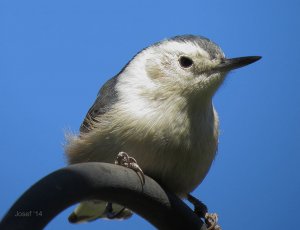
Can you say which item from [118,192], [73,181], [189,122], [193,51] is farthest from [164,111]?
[73,181]

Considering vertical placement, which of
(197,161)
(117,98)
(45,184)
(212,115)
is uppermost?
(117,98)

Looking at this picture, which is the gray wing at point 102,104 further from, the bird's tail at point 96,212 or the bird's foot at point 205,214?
the bird's foot at point 205,214

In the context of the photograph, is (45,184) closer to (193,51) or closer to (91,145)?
(91,145)

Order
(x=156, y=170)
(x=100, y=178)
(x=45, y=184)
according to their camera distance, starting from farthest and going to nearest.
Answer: (x=156, y=170)
(x=100, y=178)
(x=45, y=184)

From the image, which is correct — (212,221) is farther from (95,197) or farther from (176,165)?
(95,197)

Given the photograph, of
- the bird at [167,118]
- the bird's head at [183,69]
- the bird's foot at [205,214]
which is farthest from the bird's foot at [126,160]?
the bird's foot at [205,214]

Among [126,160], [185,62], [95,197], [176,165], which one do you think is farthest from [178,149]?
[95,197]

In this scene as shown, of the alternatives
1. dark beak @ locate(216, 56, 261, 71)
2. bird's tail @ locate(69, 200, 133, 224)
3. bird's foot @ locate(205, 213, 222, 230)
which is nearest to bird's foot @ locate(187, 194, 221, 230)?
bird's foot @ locate(205, 213, 222, 230)
